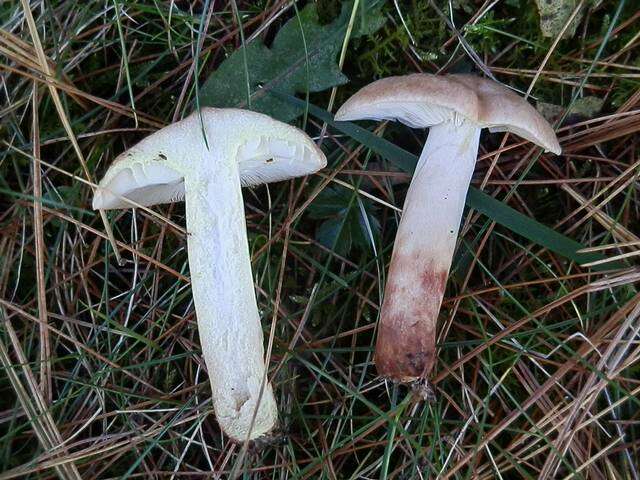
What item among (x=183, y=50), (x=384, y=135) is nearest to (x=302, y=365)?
(x=384, y=135)

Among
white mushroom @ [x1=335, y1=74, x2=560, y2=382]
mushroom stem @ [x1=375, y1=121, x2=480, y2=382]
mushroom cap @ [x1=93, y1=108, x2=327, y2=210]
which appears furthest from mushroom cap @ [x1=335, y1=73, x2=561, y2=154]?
mushroom cap @ [x1=93, y1=108, x2=327, y2=210]

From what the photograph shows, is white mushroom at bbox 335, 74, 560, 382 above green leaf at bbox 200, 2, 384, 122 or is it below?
below

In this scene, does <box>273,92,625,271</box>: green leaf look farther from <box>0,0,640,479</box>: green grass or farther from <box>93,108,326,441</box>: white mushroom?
<box>93,108,326,441</box>: white mushroom

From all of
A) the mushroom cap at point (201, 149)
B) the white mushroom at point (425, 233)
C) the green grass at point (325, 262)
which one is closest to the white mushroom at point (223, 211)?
the mushroom cap at point (201, 149)

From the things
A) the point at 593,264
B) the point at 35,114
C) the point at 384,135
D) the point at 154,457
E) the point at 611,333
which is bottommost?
the point at 154,457

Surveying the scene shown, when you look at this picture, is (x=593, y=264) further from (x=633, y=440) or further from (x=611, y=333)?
(x=633, y=440)

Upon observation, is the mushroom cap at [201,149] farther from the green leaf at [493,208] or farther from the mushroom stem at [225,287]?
the green leaf at [493,208]
